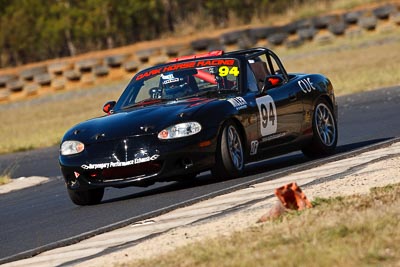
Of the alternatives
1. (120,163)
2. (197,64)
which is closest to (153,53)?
(197,64)

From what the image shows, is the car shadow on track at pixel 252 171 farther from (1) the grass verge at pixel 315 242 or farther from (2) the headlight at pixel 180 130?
(1) the grass verge at pixel 315 242

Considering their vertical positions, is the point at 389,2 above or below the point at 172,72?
below

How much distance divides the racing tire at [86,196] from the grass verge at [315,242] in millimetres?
3821

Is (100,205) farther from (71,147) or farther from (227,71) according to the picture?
(227,71)

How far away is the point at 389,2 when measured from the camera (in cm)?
4197

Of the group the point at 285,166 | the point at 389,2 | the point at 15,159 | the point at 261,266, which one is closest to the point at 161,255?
the point at 261,266

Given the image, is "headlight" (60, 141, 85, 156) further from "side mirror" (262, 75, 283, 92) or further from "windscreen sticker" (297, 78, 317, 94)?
"windscreen sticker" (297, 78, 317, 94)

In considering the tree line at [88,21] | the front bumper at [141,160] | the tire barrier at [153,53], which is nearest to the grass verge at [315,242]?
the front bumper at [141,160]

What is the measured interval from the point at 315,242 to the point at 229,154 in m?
4.73

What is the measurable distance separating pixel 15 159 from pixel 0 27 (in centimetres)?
2681

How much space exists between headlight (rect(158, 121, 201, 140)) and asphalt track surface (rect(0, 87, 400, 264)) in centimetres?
53

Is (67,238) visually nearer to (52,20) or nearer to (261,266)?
(261,266)

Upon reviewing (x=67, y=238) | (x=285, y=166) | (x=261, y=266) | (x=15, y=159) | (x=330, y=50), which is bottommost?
(x=330, y=50)

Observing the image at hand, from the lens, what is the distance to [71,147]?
38.0 feet
